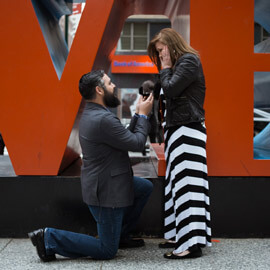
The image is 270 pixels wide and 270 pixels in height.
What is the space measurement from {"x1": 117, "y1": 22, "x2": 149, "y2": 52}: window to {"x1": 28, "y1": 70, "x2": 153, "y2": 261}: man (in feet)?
61.9

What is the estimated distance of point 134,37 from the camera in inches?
850

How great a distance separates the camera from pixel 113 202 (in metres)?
2.92

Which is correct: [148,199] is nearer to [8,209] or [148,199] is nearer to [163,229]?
[163,229]

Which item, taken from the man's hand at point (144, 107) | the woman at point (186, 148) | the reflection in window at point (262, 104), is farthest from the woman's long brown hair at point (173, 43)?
the reflection in window at point (262, 104)

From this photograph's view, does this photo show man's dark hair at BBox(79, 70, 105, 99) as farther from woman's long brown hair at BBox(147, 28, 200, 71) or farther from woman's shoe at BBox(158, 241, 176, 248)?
woman's shoe at BBox(158, 241, 176, 248)

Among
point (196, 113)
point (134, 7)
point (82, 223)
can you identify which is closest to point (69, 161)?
point (82, 223)

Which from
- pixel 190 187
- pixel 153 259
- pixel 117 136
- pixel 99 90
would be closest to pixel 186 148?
pixel 190 187

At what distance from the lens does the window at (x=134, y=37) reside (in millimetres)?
21483

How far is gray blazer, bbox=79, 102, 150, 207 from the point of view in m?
2.91

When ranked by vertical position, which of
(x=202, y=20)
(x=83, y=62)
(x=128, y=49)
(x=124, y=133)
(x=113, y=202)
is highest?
(x=202, y=20)

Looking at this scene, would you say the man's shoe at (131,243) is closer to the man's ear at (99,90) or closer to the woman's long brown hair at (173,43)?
the man's ear at (99,90)

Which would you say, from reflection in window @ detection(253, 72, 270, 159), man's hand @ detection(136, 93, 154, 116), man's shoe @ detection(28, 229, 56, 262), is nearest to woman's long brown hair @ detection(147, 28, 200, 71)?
man's hand @ detection(136, 93, 154, 116)

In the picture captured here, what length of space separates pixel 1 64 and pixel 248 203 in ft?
8.80

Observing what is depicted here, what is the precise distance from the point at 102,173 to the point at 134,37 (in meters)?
19.5
